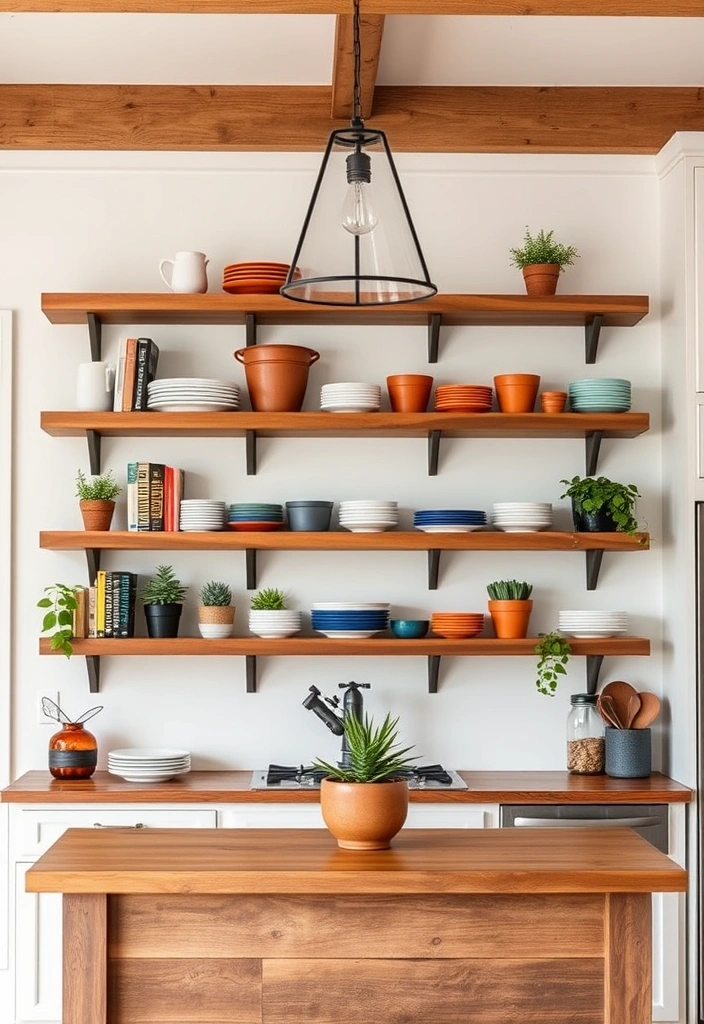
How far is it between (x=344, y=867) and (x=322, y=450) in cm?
219

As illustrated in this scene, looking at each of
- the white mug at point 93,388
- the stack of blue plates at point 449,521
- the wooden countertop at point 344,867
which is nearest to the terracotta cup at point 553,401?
the stack of blue plates at point 449,521

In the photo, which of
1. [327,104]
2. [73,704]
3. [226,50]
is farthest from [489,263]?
[73,704]

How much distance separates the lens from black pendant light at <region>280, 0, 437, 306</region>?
6.98 ft

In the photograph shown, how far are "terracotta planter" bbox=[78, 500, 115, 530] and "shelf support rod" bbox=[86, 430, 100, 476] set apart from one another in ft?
0.60

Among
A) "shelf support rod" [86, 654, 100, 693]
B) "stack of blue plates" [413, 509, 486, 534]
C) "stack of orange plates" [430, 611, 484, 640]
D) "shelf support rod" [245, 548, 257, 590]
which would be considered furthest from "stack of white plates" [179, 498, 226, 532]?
"stack of orange plates" [430, 611, 484, 640]

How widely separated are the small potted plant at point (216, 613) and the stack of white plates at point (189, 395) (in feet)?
2.04

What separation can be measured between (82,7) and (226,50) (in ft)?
2.67

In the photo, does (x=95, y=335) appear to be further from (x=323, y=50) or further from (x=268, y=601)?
(x=323, y=50)

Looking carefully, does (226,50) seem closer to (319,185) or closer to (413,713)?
(319,185)

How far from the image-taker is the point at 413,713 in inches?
165

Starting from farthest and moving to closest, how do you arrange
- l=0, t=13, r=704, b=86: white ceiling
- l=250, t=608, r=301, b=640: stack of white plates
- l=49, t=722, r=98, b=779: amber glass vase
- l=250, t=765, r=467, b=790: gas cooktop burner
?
1. l=250, t=608, r=301, b=640: stack of white plates
2. l=49, t=722, r=98, b=779: amber glass vase
3. l=250, t=765, r=467, b=790: gas cooktop burner
4. l=0, t=13, r=704, b=86: white ceiling

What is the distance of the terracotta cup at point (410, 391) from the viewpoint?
403 centimetres

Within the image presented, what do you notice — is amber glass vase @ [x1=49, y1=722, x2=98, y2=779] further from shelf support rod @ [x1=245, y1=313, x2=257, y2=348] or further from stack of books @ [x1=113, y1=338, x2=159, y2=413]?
shelf support rod @ [x1=245, y1=313, x2=257, y2=348]

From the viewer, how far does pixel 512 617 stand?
13.2ft
